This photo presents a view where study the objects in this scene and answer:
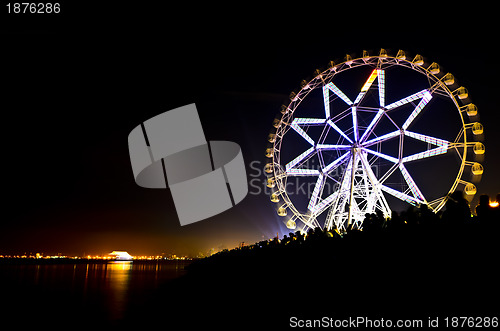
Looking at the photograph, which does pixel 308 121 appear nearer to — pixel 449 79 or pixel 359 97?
pixel 359 97

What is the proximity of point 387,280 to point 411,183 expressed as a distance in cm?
1588

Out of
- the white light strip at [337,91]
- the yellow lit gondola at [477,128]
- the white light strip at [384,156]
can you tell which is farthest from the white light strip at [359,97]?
the yellow lit gondola at [477,128]

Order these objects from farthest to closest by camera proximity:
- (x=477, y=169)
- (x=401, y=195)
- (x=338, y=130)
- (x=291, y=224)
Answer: (x=291, y=224) < (x=338, y=130) < (x=401, y=195) < (x=477, y=169)

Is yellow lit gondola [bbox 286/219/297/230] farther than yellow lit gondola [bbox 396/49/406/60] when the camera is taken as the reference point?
Yes

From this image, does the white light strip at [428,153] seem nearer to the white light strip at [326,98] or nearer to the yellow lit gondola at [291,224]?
the white light strip at [326,98]

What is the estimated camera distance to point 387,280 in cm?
500

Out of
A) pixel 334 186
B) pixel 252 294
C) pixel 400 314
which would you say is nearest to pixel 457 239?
pixel 400 314

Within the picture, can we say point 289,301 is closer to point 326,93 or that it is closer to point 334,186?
point 334,186

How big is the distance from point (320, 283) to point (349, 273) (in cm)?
91

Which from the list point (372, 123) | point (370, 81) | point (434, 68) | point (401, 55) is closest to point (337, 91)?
point (370, 81)

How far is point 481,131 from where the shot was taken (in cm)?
1686

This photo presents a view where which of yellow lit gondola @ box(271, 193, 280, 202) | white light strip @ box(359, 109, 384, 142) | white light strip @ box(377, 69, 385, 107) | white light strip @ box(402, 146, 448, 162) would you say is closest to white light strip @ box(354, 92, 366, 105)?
white light strip @ box(377, 69, 385, 107)

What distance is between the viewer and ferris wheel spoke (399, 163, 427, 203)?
18.2m

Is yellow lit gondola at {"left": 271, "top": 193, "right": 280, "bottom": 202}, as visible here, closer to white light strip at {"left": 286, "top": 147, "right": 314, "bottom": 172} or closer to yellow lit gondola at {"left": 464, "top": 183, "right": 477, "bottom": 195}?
white light strip at {"left": 286, "top": 147, "right": 314, "bottom": 172}
